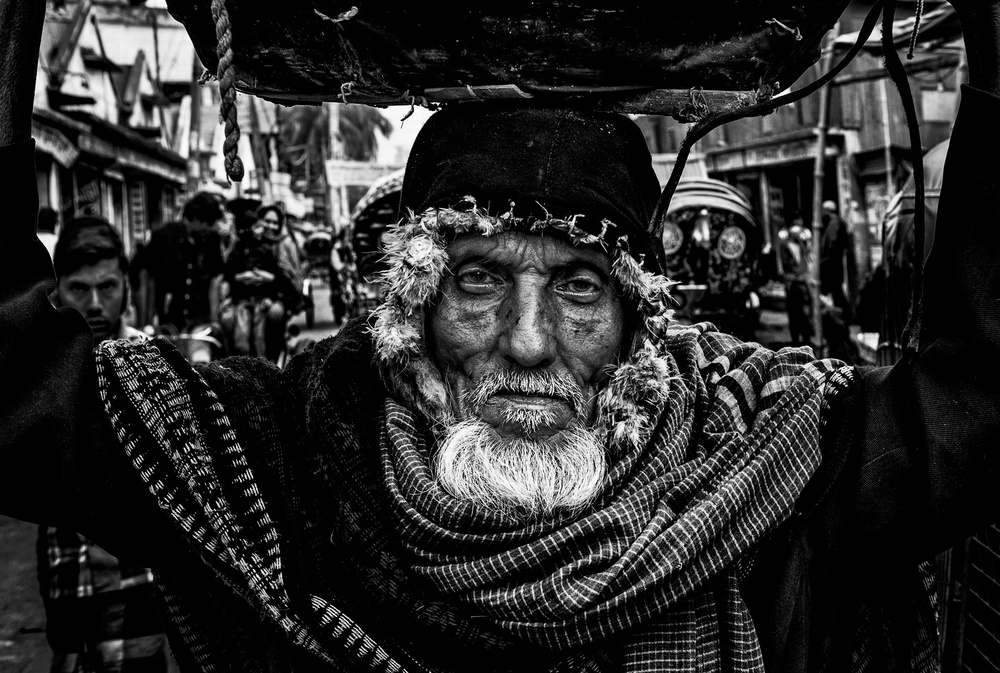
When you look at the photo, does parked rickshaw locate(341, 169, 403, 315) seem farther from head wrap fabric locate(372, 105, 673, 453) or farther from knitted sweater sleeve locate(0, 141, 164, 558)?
knitted sweater sleeve locate(0, 141, 164, 558)

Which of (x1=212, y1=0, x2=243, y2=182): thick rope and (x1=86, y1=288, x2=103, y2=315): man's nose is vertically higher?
(x1=212, y1=0, x2=243, y2=182): thick rope

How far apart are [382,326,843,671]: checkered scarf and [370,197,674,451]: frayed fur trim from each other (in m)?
0.12

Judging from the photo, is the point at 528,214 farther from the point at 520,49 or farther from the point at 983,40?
the point at 983,40

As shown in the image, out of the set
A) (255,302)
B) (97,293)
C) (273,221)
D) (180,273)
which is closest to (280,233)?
(273,221)

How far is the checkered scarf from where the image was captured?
5.49ft

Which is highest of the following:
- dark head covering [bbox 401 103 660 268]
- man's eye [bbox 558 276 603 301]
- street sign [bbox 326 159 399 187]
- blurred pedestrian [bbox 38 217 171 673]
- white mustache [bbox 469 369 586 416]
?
street sign [bbox 326 159 399 187]

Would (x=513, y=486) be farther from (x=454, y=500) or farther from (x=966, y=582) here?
(x=966, y=582)

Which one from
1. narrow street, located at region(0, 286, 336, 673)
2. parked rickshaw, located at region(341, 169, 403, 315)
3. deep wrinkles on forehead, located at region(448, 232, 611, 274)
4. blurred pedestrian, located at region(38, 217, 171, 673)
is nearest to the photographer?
deep wrinkles on forehead, located at region(448, 232, 611, 274)

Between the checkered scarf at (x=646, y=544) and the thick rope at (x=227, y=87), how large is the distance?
65cm

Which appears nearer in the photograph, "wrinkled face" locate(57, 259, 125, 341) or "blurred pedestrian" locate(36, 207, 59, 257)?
"wrinkled face" locate(57, 259, 125, 341)

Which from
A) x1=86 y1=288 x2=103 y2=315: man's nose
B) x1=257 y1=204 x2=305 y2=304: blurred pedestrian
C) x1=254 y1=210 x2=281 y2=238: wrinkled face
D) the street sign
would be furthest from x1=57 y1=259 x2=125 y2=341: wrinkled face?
the street sign

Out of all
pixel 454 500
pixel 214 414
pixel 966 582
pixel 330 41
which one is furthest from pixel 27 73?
pixel 966 582

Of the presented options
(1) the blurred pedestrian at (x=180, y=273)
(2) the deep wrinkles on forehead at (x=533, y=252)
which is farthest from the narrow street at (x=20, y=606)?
(1) the blurred pedestrian at (x=180, y=273)

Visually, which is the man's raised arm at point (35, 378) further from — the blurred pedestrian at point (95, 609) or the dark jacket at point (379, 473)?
the blurred pedestrian at point (95, 609)
